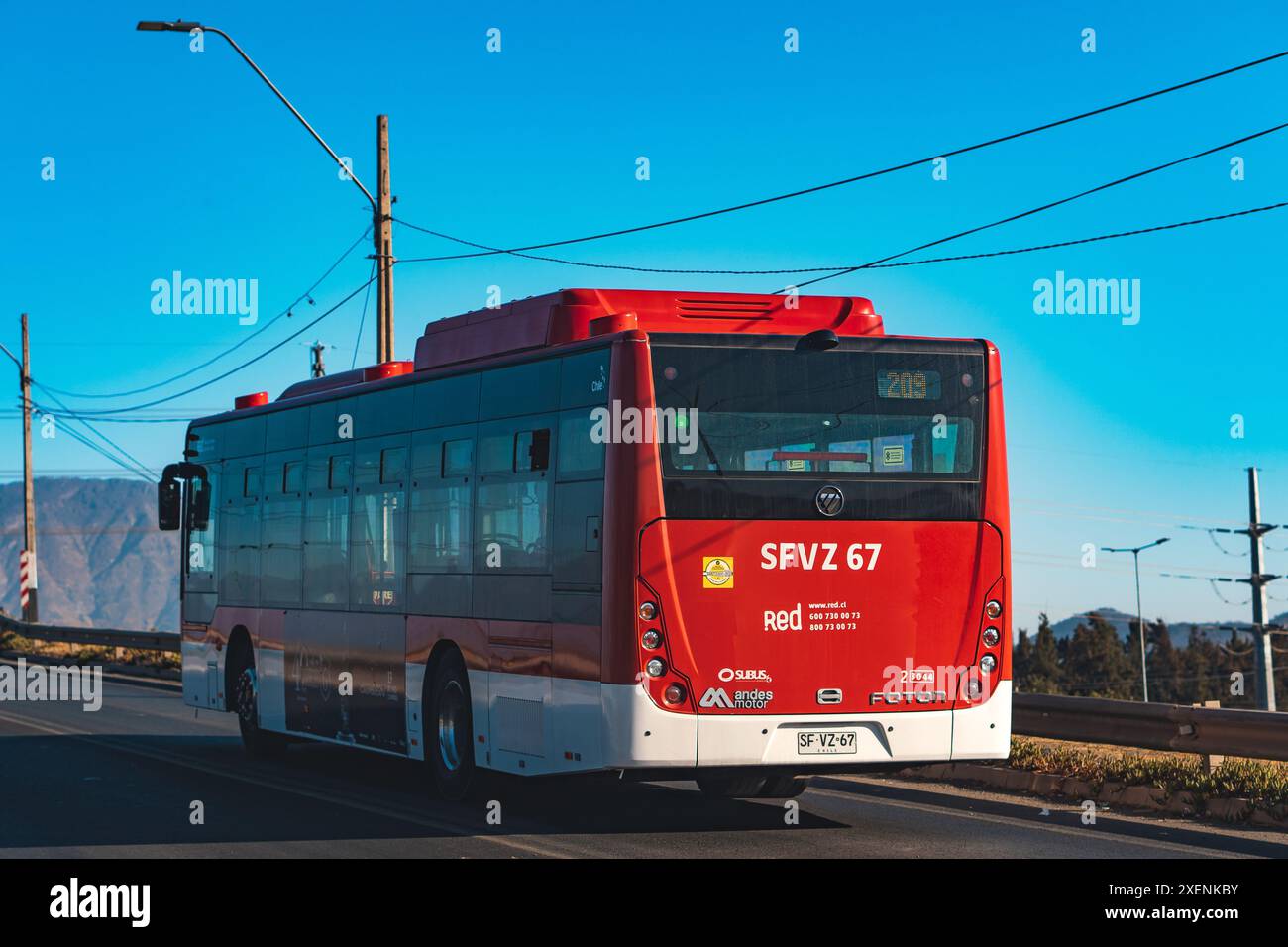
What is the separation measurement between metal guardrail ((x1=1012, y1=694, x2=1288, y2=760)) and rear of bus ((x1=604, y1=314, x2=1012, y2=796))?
1905 millimetres

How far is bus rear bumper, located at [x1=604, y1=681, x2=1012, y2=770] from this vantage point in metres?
11.6

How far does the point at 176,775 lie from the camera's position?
16.3m

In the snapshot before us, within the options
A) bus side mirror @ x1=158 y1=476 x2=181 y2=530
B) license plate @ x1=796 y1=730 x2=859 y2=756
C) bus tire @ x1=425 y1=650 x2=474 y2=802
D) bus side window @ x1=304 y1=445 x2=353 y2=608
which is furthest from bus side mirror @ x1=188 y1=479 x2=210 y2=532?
license plate @ x1=796 y1=730 x2=859 y2=756

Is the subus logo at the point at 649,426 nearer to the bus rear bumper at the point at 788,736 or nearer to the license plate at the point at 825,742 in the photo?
the bus rear bumper at the point at 788,736

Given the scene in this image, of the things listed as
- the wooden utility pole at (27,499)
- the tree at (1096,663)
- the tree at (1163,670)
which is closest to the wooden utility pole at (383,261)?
the wooden utility pole at (27,499)

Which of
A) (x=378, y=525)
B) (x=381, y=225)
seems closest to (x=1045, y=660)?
(x=381, y=225)

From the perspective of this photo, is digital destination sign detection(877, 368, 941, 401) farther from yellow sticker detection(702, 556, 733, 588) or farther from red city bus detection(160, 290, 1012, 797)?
yellow sticker detection(702, 556, 733, 588)

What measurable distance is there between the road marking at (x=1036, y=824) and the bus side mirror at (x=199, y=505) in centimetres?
775

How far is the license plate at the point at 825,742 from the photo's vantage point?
12.0m

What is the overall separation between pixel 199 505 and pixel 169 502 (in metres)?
0.42
